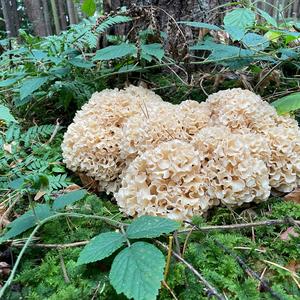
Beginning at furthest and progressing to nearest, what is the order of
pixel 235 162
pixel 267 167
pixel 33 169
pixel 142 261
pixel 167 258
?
pixel 33 169
pixel 267 167
pixel 235 162
pixel 167 258
pixel 142 261

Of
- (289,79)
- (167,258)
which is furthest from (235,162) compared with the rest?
(289,79)

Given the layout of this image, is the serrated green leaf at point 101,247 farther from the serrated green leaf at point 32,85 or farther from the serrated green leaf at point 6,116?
the serrated green leaf at point 32,85

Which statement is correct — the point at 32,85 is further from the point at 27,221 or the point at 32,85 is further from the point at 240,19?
the point at 240,19

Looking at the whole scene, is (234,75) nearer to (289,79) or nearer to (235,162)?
(289,79)

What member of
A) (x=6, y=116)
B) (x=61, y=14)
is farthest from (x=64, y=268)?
(x=61, y=14)

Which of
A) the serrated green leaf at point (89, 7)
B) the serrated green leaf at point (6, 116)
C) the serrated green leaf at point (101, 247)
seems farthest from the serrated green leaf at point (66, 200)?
the serrated green leaf at point (89, 7)
